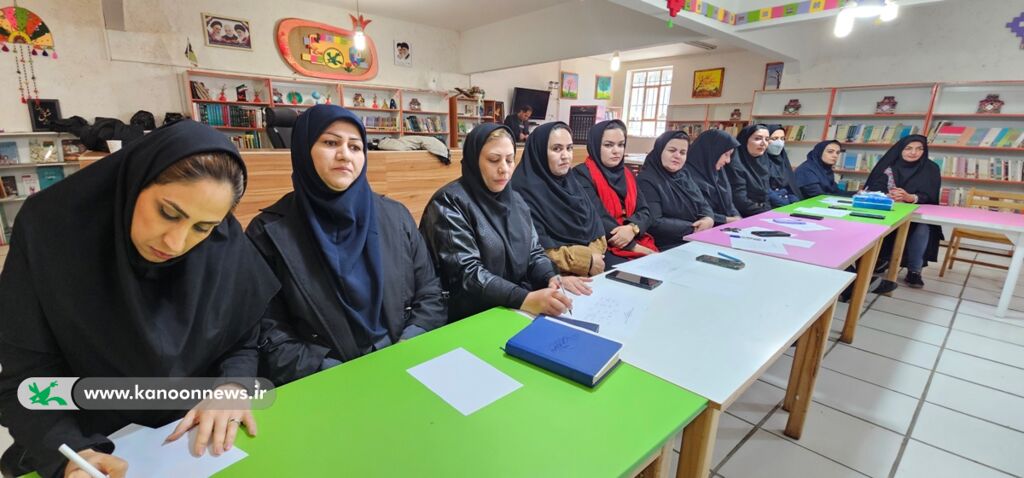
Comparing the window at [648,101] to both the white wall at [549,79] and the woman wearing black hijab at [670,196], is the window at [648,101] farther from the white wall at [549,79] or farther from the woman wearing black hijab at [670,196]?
the woman wearing black hijab at [670,196]

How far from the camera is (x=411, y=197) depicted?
3.72 metres

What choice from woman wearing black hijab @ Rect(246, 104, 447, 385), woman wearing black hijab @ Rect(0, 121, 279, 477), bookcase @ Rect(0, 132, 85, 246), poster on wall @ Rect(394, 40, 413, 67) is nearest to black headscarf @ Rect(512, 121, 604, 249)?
woman wearing black hijab @ Rect(246, 104, 447, 385)

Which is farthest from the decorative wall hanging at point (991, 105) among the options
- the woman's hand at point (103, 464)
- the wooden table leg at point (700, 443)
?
the woman's hand at point (103, 464)

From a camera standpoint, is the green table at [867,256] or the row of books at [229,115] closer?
the green table at [867,256]

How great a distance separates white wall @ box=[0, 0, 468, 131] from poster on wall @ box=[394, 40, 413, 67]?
0.87m

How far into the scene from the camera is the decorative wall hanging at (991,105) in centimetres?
517

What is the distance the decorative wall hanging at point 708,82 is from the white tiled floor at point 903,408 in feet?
22.3

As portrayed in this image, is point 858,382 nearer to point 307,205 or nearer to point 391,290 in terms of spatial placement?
point 391,290

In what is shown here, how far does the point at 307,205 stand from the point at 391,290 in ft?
1.18

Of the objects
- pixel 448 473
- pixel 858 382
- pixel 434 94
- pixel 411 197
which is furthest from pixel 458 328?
pixel 434 94

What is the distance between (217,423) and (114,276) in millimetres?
363

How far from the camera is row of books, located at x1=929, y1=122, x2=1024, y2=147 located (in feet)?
16.7

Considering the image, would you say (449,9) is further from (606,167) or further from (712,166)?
(606,167)

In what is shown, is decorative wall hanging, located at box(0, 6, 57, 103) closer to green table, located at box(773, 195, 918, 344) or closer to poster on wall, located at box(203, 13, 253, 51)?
poster on wall, located at box(203, 13, 253, 51)
